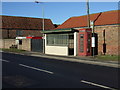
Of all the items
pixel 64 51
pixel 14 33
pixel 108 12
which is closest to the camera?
pixel 64 51

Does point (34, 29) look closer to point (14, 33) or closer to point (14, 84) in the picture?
point (14, 33)

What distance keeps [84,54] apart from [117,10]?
10.0 m

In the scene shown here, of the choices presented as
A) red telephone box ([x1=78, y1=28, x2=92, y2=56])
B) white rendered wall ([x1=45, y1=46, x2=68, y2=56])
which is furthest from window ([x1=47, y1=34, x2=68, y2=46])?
red telephone box ([x1=78, y1=28, x2=92, y2=56])

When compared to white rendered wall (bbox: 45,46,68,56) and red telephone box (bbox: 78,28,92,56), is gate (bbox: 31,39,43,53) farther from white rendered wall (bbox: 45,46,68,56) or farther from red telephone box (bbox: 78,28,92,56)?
red telephone box (bbox: 78,28,92,56)

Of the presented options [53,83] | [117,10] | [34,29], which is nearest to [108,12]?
[117,10]

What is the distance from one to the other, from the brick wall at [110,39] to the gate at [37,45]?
10.8 meters

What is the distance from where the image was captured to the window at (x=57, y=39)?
26.0 m

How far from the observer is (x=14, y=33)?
180 ft

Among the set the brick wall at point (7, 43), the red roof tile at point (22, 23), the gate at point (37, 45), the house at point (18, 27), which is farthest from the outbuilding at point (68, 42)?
the red roof tile at point (22, 23)

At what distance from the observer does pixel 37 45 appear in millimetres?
33562

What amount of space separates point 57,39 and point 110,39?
7.40 meters

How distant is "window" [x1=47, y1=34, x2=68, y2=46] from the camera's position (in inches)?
1024

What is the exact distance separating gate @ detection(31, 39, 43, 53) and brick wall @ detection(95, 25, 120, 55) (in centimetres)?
1077

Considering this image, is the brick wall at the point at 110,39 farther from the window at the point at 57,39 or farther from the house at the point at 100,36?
the window at the point at 57,39
